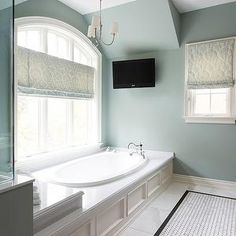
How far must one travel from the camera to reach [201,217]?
8.54 feet

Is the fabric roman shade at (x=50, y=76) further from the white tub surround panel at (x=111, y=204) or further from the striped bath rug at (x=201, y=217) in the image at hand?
the striped bath rug at (x=201, y=217)

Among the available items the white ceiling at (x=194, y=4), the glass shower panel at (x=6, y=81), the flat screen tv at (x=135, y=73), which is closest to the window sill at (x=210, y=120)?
the flat screen tv at (x=135, y=73)

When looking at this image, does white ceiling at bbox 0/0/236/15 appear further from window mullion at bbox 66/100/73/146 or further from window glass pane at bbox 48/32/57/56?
window mullion at bbox 66/100/73/146

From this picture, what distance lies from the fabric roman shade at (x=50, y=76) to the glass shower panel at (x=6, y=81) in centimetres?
130

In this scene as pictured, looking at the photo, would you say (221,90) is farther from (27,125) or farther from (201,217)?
(27,125)

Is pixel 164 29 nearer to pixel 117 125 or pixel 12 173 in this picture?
pixel 117 125

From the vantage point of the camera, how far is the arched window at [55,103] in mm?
2922

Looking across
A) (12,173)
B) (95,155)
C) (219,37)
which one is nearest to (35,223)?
(12,173)

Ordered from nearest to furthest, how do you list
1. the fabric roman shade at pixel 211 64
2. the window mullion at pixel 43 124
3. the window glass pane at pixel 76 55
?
the window mullion at pixel 43 124 < the fabric roman shade at pixel 211 64 < the window glass pane at pixel 76 55

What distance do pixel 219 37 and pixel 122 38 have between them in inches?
60.6

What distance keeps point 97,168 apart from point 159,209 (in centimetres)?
122

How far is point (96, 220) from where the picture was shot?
197cm

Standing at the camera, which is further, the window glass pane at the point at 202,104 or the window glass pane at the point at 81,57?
the window glass pane at the point at 81,57

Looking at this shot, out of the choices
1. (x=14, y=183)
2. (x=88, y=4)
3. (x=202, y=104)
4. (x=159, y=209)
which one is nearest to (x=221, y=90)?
(x=202, y=104)
